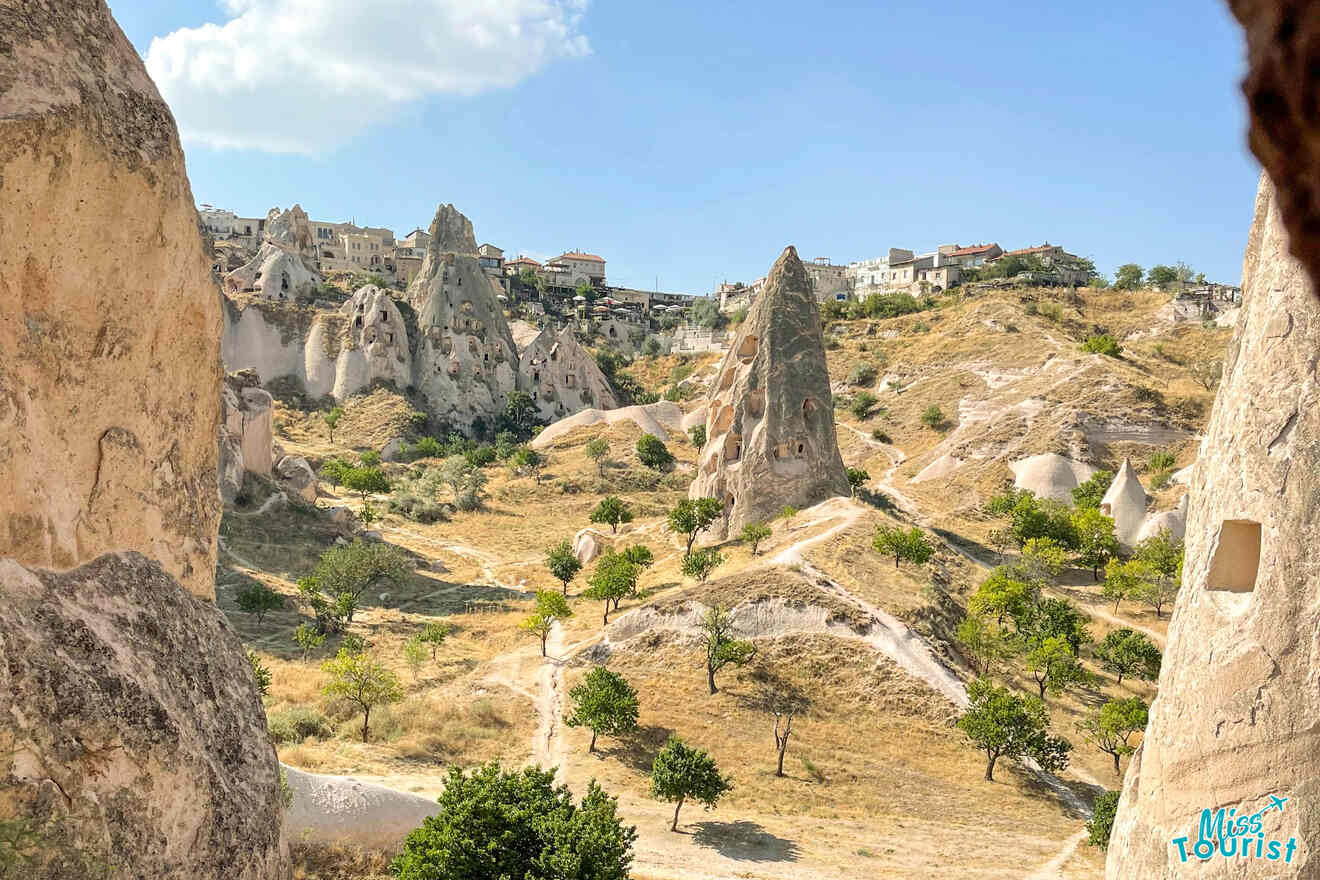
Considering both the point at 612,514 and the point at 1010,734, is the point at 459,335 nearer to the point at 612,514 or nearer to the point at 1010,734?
the point at 612,514

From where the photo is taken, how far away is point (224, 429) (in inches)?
1583

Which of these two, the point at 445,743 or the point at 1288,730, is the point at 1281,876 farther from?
the point at 445,743

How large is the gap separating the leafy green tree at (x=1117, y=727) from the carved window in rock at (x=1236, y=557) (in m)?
15.1

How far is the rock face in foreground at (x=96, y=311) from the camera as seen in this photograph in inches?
237

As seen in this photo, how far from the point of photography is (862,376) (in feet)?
234

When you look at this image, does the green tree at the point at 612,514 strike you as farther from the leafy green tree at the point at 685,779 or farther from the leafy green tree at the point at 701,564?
the leafy green tree at the point at 685,779

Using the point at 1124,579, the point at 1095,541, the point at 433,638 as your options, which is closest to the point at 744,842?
the point at 433,638

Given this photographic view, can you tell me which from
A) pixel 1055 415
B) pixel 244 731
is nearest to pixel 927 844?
pixel 244 731

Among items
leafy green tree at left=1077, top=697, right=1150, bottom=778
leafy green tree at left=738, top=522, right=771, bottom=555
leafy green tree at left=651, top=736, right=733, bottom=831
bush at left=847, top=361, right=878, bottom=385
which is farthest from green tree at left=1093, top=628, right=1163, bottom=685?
bush at left=847, top=361, right=878, bottom=385

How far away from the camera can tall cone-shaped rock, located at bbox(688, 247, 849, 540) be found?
37.5 metres

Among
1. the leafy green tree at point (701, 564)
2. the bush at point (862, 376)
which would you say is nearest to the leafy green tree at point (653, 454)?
the bush at point (862, 376)

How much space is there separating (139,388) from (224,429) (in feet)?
117

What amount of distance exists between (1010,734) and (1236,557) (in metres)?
14.5

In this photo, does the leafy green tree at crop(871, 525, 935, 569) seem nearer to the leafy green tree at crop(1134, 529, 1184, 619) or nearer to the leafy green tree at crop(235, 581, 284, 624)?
the leafy green tree at crop(1134, 529, 1184, 619)
